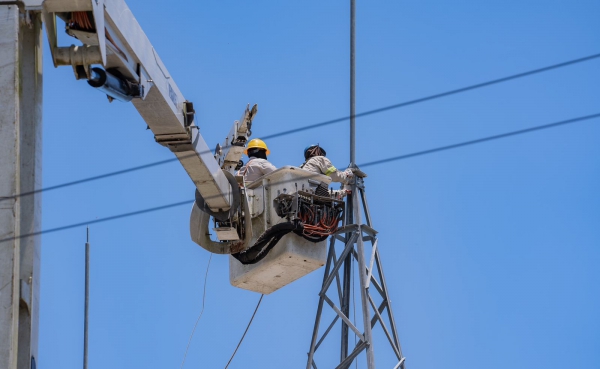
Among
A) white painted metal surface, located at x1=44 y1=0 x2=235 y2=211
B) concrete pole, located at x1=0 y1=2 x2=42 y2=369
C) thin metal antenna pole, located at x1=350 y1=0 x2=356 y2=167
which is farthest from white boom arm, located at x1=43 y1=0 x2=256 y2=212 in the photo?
thin metal antenna pole, located at x1=350 y1=0 x2=356 y2=167

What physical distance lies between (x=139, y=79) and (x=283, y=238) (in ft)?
15.5

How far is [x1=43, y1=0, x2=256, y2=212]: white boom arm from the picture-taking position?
8875 mm

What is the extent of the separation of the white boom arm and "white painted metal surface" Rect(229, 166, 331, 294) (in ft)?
2.05

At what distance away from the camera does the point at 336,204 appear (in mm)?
15195

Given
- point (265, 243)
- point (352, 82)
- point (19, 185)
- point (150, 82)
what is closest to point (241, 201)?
point (265, 243)

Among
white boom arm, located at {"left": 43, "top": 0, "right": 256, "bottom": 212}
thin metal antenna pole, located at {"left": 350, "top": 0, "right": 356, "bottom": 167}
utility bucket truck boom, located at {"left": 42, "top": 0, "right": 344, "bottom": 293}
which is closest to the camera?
white boom arm, located at {"left": 43, "top": 0, "right": 256, "bottom": 212}

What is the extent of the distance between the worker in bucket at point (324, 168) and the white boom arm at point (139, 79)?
48.5 inches

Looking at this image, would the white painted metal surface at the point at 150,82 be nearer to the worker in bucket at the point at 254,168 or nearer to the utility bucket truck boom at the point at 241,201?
the utility bucket truck boom at the point at 241,201

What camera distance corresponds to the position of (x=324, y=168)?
15.3 meters

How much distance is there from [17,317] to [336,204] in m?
8.02

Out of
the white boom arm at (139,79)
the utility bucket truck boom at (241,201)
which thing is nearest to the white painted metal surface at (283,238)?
the utility bucket truck boom at (241,201)

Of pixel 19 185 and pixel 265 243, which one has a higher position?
pixel 19 185

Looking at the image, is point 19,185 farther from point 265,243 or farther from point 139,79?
point 265,243

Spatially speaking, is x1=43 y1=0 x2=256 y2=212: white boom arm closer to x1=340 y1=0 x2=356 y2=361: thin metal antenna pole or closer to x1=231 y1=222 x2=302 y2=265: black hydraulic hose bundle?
x1=231 y1=222 x2=302 y2=265: black hydraulic hose bundle
